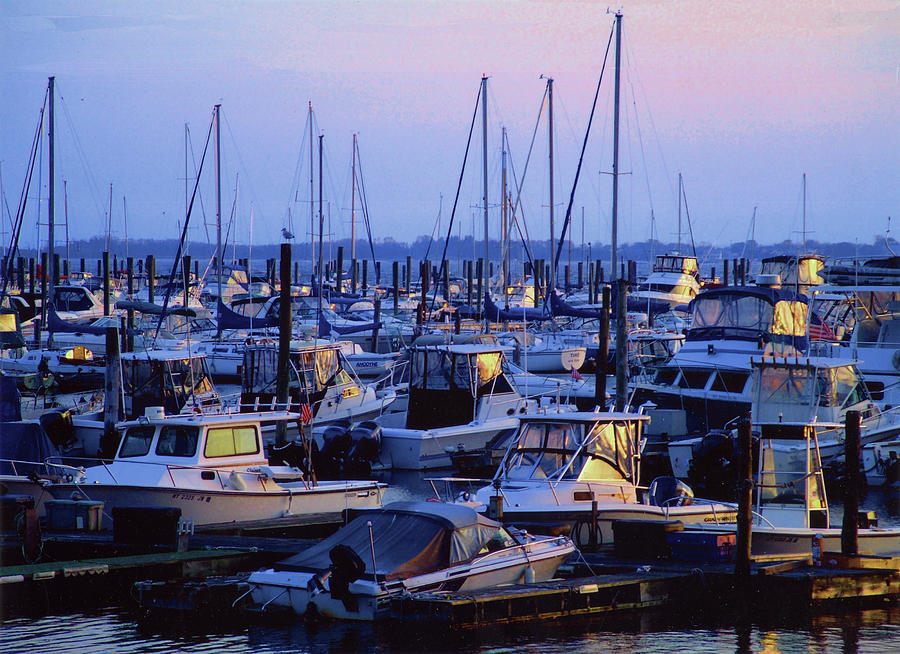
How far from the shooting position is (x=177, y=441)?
19578 mm

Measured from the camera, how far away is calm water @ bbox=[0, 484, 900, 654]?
13453 mm

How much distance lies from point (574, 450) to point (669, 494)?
1623mm

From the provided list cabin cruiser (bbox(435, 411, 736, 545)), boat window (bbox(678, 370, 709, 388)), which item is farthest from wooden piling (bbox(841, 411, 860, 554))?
boat window (bbox(678, 370, 709, 388))

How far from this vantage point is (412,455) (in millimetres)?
26938

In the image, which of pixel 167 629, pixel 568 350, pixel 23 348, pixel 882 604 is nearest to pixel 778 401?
pixel 882 604

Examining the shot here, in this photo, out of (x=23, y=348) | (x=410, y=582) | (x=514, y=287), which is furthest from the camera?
(x=514, y=287)

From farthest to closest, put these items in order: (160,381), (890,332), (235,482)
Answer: (890,332)
(160,381)
(235,482)

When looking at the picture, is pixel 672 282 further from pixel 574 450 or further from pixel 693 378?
pixel 574 450

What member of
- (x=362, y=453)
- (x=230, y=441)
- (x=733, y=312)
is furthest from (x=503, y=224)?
(x=230, y=441)

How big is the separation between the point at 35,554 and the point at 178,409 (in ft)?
37.0

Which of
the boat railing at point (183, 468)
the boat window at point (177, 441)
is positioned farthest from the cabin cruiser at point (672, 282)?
the boat window at point (177, 441)

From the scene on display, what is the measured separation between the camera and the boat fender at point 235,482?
762 inches

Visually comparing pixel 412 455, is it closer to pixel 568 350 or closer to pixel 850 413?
pixel 850 413

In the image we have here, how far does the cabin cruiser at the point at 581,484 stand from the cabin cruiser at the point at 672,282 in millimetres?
38450
